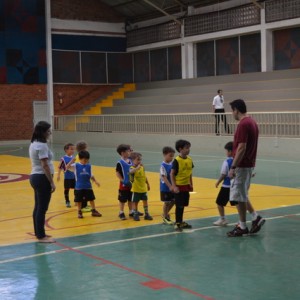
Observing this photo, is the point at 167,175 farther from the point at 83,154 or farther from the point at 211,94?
the point at 211,94

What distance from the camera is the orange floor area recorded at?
859cm

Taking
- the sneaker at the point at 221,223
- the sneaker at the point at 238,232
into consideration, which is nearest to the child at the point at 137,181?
the sneaker at the point at 221,223

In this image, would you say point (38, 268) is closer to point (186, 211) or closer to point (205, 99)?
point (186, 211)

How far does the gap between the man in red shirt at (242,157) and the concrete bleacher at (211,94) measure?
54.1 feet

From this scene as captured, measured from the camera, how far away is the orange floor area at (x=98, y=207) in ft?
28.2

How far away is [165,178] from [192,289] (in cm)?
314

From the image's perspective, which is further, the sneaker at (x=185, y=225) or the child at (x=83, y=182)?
the child at (x=83, y=182)

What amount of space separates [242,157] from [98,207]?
3821mm

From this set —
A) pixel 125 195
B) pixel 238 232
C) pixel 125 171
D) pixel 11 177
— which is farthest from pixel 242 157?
pixel 11 177

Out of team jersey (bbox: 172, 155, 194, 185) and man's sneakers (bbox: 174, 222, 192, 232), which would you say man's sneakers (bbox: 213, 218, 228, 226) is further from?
team jersey (bbox: 172, 155, 194, 185)

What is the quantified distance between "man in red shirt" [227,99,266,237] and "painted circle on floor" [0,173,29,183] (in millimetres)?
8531

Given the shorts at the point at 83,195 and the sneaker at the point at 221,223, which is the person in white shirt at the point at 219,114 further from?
the sneaker at the point at 221,223

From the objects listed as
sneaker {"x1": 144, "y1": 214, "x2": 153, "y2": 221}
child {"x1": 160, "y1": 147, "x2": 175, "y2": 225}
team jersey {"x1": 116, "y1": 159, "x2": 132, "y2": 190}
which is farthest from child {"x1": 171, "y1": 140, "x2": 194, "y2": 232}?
team jersey {"x1": 116, "y1": 159, "x2": 132, "y2": 190}

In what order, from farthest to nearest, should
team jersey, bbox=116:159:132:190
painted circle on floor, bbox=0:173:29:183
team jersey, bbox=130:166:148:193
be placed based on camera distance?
painted circle on floor, bbox=0:173:29:183, team jersey, bbox=116:159:132:190, team jersey, bbox=130:166:148:193
